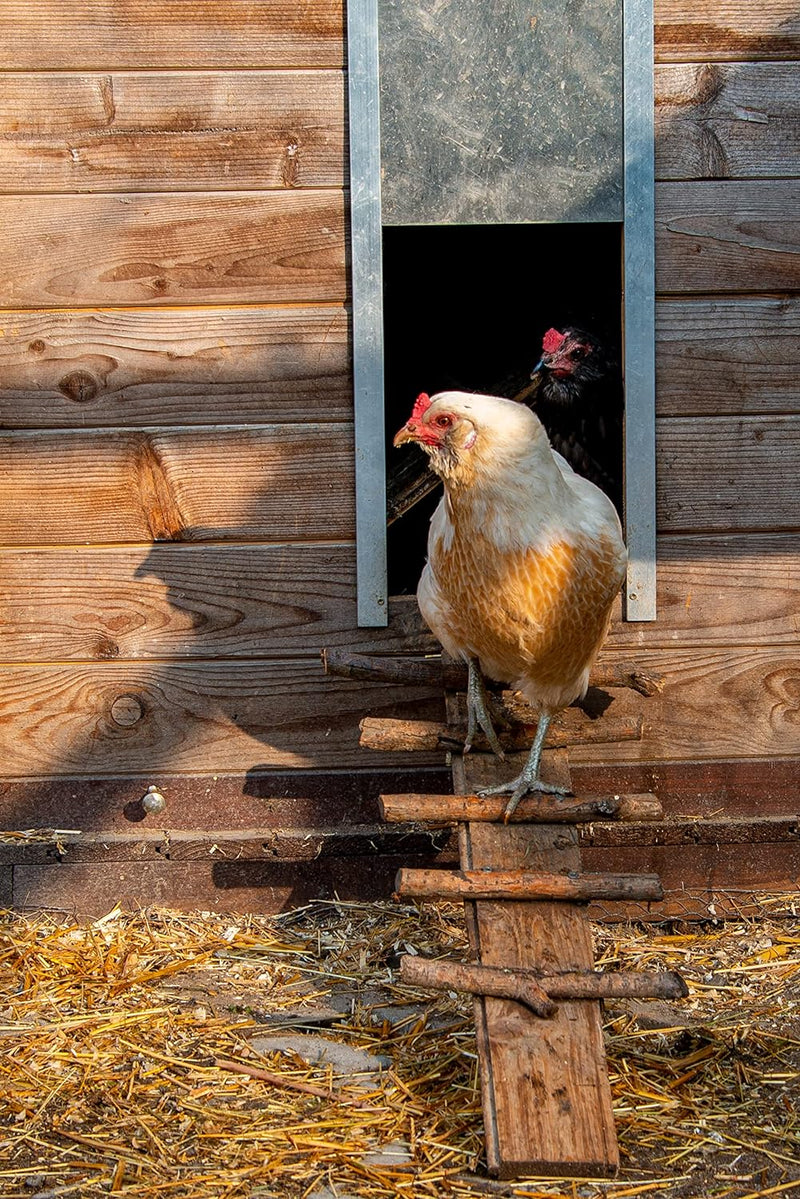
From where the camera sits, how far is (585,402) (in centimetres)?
393

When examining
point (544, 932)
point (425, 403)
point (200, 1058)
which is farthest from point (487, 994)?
point (425, 403)

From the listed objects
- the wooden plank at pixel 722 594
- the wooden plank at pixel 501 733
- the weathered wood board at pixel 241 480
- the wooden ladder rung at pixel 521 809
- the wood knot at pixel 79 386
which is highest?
the wood knot at pixel 79 386

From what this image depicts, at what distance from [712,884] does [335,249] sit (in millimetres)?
2025

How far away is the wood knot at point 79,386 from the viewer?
10.3ft

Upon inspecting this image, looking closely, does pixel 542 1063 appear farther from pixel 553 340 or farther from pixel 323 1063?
pixel 553 340

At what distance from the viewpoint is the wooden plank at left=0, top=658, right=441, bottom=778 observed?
128 inches

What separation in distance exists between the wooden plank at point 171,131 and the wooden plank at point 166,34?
4cm

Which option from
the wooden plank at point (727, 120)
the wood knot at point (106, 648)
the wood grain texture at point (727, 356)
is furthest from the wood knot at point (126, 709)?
the wooden plank at point (727, 120)

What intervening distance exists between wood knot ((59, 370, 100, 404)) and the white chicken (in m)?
1.03

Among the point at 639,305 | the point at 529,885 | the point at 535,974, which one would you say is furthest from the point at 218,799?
the point at 639,305

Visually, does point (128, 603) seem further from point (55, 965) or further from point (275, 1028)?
point (275, 1028)

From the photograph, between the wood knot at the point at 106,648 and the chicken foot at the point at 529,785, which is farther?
the wood knot at the point at 106,648

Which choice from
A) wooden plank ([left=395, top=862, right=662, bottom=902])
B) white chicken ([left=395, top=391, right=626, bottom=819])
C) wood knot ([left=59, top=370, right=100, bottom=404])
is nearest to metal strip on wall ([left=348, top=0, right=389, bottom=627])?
white chicken ([left=395, top=391, right=626, bottom=819])

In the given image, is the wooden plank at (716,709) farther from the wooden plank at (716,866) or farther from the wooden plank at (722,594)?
the wooden plank at (716,866)
